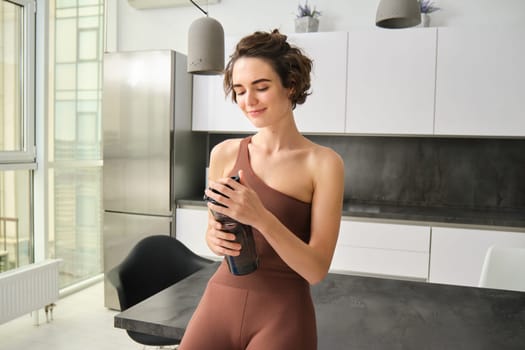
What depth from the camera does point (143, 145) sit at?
3.69 m

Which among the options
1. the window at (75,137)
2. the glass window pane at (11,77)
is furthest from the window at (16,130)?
the window at (75,137)

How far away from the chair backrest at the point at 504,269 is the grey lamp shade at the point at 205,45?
158 centimetres

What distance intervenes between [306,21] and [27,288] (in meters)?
2.88

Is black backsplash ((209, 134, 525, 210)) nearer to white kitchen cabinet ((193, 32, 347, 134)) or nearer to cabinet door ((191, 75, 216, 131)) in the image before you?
white kitchen cabinet ((193, 32, 347, 134))

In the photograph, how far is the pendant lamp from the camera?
65.8 inches

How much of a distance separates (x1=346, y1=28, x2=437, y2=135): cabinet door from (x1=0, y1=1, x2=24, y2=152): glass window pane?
2516mm

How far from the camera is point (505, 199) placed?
363 cm

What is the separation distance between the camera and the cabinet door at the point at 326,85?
3504mm

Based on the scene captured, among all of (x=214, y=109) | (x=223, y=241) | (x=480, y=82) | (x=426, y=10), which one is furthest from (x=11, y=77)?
(x=480, y=82)

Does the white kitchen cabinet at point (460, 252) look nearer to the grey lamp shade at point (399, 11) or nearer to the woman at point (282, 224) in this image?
the grey lamp shade at point (399, 11)

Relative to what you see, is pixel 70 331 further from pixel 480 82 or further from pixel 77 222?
pixel 480 82

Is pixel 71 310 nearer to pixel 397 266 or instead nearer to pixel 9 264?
pixel 9 264

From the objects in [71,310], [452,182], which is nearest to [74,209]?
[71,310]

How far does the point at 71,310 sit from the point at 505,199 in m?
3.54
